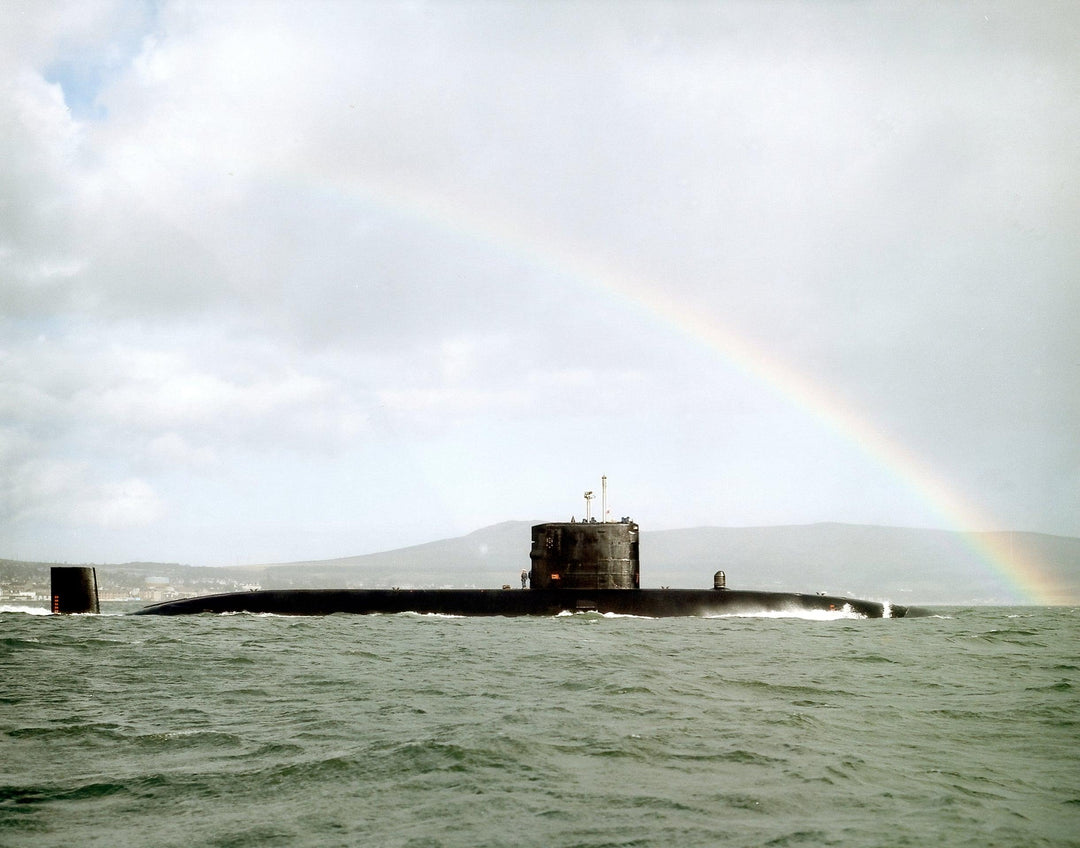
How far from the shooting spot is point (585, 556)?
37969 millimetres

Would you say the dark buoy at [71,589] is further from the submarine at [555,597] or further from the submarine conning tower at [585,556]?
the submarine conning tower at [585,556]

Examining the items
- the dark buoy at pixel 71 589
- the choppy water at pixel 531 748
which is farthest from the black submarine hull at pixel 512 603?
the choppy water at pixel 531 748

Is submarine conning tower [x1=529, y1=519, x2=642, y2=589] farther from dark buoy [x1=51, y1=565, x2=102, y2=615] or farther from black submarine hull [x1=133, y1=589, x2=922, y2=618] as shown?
dark buoy [x1=51, y1=565, x2=102, y2=615]

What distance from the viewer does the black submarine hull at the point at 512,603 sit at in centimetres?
3800

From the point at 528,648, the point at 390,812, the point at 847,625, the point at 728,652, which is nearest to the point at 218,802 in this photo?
the point at 390,812

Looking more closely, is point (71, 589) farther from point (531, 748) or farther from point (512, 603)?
point (531, 748)

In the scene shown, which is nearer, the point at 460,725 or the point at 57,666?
the point at 460,725

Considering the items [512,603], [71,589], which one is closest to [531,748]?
[512,603]

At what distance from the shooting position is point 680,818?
9.41m

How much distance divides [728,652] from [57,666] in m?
16.4

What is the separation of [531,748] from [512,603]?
88.4 ft

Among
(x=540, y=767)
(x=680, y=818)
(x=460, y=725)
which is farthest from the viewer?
(x=460, y=725)

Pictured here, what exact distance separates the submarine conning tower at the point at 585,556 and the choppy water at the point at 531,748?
1299cm

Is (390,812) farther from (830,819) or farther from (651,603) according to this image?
(651,603)
